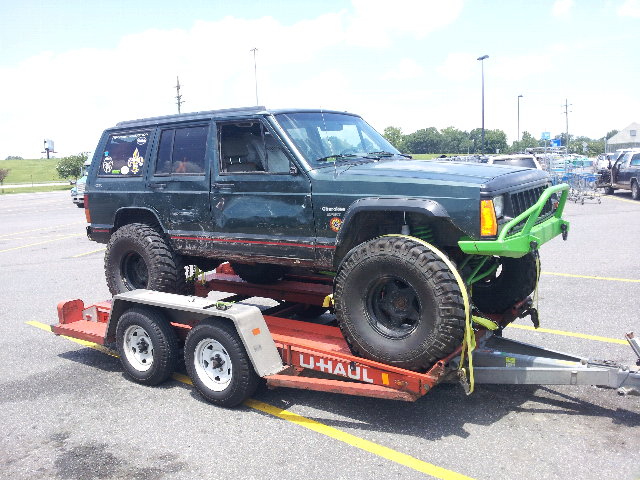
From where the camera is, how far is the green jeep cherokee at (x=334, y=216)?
4.08 metres

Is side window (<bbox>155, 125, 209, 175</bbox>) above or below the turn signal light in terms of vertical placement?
above

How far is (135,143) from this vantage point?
6152 millimetres

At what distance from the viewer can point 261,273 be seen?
21.7ft

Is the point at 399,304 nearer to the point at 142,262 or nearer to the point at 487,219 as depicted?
the point at 487,219

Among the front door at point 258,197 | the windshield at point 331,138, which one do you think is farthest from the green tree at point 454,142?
the front door at point 258,197

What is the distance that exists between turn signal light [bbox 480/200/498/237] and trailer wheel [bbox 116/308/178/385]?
287 cm

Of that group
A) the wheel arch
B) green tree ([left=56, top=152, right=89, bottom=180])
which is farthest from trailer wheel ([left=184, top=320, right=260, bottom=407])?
green tree ([left=56, top=152, right=89, bottom=180])

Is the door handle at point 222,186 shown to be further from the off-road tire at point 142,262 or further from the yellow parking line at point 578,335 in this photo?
the yellow parking line at point 578,335

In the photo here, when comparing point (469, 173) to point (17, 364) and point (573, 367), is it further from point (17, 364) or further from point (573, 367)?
point (17, 364)

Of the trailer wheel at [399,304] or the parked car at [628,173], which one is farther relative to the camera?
the parked car at [628,173]

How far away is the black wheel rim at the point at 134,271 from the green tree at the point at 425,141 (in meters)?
63.6

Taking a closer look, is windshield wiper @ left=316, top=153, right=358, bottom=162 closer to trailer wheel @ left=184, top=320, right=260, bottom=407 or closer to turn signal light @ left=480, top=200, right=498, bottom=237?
turn signal light @ left=480, top=200, right=498, bottom=237

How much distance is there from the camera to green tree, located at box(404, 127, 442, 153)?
71244 millimetres

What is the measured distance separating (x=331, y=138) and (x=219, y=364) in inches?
88.0
